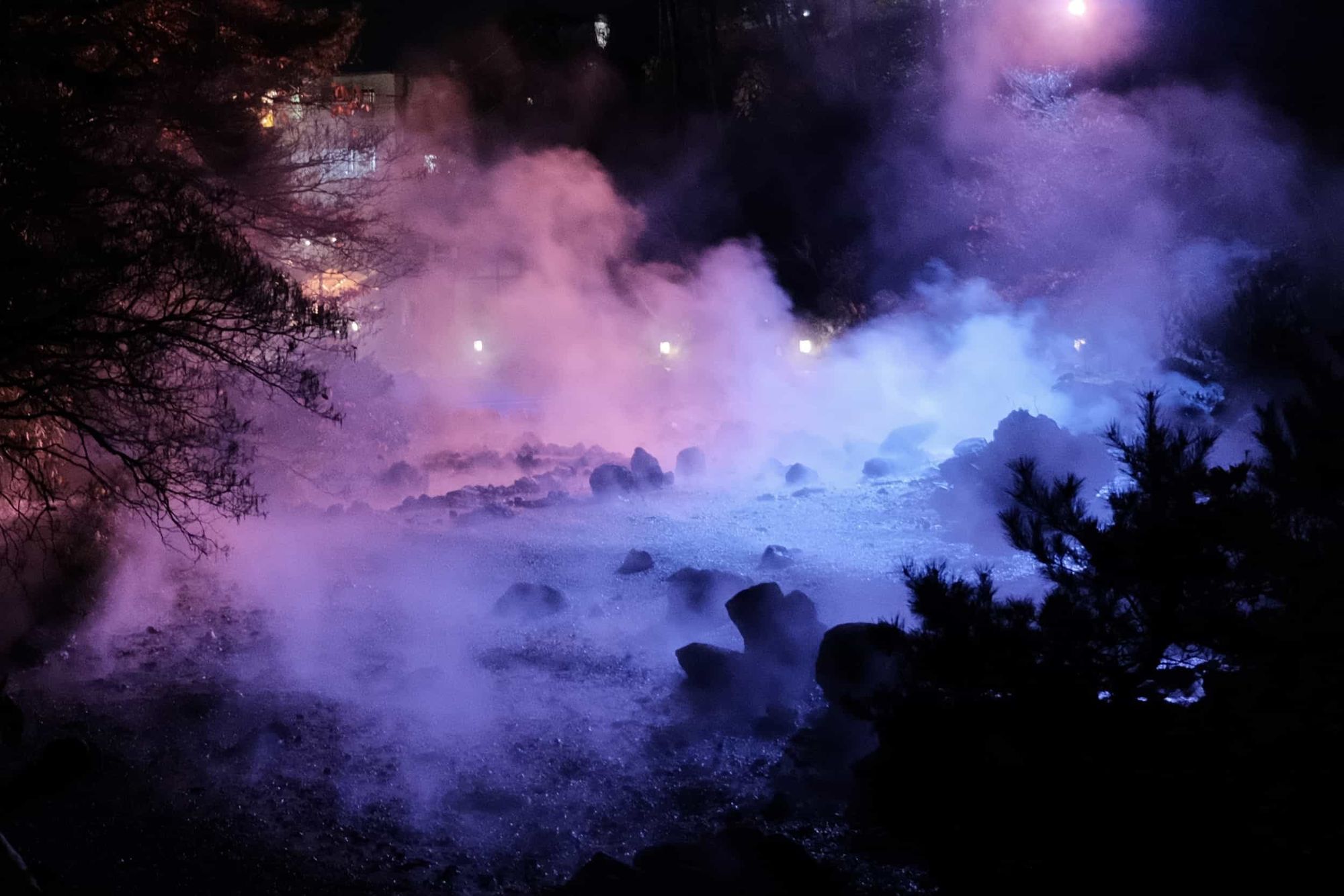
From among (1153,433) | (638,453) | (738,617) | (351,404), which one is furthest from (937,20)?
(1153,433)

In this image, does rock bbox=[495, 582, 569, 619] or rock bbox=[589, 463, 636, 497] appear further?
rock bbox=[589, 463, 636, 497]

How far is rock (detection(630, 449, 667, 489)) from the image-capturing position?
13914mm

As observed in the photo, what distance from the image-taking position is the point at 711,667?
699 cm

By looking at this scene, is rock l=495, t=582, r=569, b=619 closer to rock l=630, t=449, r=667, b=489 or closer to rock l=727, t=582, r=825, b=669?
rock l=727, t=582, r=825, b=669

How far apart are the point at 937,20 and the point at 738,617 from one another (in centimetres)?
2011

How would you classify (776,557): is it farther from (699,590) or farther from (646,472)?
(646,472)

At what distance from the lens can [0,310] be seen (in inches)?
179

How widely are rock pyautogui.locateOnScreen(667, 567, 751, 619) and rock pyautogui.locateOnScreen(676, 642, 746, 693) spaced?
51.4 inches

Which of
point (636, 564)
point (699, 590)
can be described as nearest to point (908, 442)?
point (636, 564)

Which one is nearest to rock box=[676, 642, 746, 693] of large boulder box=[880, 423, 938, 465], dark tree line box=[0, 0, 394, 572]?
dark tree line box=[0, 0, 394, 572]

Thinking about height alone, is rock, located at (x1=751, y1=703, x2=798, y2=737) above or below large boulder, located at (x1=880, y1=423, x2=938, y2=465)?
below

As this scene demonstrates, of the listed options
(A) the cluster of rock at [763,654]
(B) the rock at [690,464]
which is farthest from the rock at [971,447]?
(A) the cluster of rock at [763,654]

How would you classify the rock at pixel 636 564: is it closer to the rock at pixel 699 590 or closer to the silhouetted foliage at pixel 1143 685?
the rock at pixel 699 590

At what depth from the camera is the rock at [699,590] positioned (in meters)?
8.52
